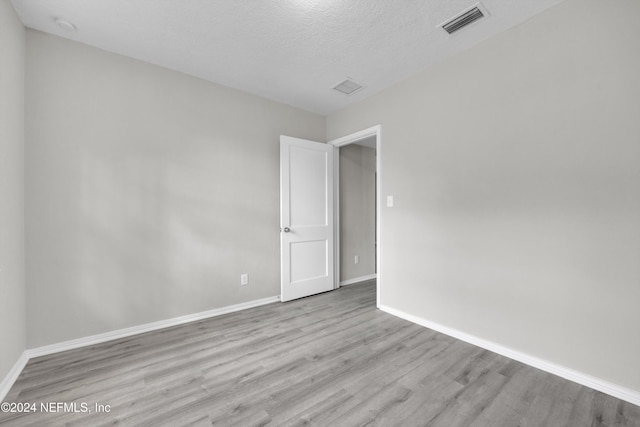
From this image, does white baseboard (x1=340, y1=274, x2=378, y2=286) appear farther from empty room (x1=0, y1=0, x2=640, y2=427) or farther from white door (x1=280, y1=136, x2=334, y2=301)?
empty room (x1=0, y1=0, x2=640, y2=427)

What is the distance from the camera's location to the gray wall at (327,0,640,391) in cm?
159

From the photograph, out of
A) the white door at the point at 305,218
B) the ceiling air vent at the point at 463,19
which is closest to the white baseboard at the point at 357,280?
the white door at the point at 305,218

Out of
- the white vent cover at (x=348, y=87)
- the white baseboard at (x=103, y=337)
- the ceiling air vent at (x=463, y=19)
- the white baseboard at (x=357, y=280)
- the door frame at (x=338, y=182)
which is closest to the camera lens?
the white baseboard at (x=103, y=337)

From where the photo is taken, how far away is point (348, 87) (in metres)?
3.00

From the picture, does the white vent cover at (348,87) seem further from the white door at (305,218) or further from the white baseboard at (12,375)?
the white baseboard at (12,375)

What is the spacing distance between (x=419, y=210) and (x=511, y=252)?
0.86 m

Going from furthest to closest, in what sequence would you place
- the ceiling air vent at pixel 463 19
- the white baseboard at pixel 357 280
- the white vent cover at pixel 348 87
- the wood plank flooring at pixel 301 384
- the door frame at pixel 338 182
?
the white baseboard at pixel 357 280, the door frame at pixel 338 182, the white vent cover at pixel 348 87, the ceiling air vent at pixel 463 19, the wood plank flooring at pixel 301 384

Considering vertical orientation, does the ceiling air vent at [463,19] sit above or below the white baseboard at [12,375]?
above

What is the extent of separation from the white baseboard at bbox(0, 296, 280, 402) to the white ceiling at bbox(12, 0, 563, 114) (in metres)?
2.52

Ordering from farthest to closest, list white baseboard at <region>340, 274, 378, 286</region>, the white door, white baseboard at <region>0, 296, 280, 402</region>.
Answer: white baseboard at <region>340, 274, 378, 286</region>, the white door, white baseboard at <region>0, 296, 280, 402</region>

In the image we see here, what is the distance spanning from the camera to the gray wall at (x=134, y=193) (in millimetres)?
2082

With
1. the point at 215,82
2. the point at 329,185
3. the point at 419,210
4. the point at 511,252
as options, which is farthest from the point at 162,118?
the point at 511,252

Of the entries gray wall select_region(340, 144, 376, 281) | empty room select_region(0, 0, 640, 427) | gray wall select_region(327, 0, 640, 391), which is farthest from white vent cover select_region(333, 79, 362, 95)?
gray wall select_region(340, 144, 376, 281)

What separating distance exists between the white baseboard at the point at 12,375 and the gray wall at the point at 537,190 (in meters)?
3.12
